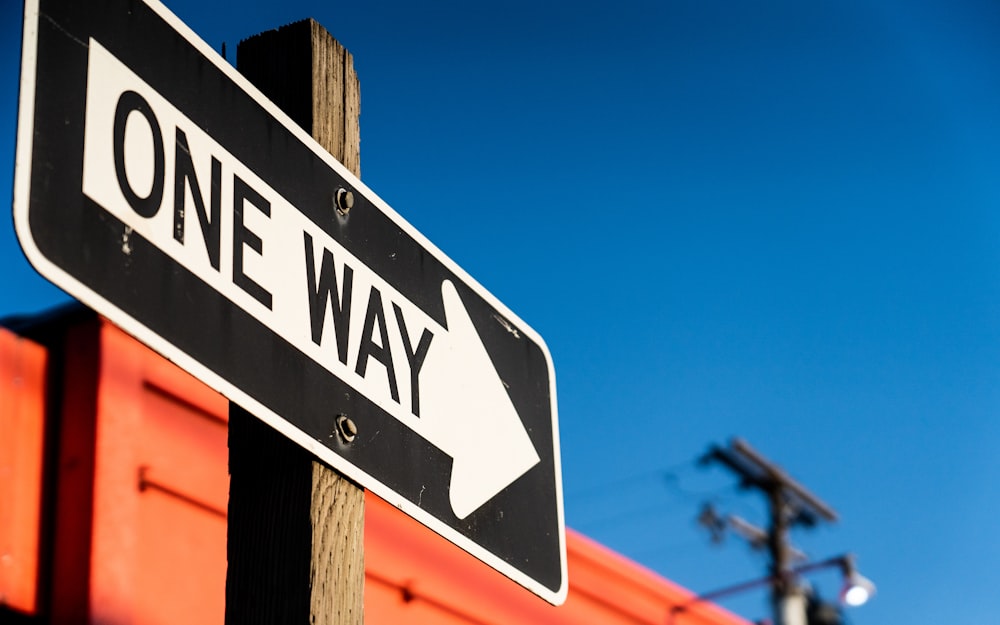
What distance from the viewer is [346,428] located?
196 cm

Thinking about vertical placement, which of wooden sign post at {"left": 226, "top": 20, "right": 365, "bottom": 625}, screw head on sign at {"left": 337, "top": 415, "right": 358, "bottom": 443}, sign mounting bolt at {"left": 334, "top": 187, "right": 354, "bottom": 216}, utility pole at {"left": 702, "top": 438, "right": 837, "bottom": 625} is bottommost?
wooden sign post at {"left": 226, "top": 20, "right": 365, "bottom": 625}

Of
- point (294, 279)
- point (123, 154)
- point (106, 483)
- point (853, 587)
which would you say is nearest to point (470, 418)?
point (294, 279)

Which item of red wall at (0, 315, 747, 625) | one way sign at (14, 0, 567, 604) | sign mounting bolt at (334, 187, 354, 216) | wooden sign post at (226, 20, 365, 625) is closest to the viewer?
one way sign at (14, 0, 567, 604)

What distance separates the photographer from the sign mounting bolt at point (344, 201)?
2.12 meters

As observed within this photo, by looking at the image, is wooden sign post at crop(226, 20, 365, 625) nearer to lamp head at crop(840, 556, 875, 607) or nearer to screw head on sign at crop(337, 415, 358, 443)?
screw head on sign at crop(337, 415, 358, 443)

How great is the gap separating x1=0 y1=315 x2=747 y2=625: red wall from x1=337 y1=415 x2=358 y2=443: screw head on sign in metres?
3.62

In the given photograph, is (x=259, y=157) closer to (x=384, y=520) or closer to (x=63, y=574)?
(x=63, y=574)

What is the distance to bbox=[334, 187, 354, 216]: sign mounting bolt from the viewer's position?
212 cm

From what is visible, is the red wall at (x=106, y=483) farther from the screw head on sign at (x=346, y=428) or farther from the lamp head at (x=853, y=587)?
the lamp head at (x=853, y=587)

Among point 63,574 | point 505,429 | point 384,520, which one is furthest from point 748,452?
point 505,429

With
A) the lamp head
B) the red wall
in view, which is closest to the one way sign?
the red wall

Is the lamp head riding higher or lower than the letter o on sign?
higher

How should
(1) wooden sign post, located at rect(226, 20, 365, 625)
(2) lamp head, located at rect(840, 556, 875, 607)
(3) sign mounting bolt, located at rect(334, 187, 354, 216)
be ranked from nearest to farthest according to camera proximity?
(1) wooden sign post, located at rect(226, 20, 365, 625), (3) sign mounting bolt, located at rect(334, 187, 354, 216), (2) lamp head, located at rect(840, 556, 875, 607)

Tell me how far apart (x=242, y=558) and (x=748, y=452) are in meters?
21.4
